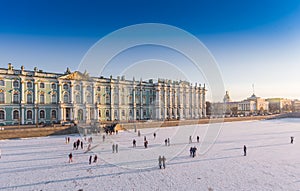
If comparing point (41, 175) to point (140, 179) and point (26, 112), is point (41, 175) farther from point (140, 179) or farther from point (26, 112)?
point (26, 112)

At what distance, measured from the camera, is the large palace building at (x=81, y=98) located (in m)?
32.8

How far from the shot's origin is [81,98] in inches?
1559

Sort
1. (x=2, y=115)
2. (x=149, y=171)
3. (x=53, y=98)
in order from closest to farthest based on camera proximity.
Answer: (x=149, y=171)
(x=2, y=115)
(x=53, y=98)

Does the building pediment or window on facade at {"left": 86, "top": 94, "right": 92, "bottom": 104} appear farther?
window on facade at {"left": 86, "top": 94, "right": 92, "bottom": 104}

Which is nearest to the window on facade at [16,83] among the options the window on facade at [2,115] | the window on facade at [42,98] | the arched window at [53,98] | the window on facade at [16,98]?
the window on facade at [16,98]

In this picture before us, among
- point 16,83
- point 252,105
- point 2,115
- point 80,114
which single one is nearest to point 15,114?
point 2,115

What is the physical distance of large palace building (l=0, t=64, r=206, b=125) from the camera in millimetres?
32781

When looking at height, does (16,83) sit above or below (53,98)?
above

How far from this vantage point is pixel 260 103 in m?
116

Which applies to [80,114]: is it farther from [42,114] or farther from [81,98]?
[42,114]

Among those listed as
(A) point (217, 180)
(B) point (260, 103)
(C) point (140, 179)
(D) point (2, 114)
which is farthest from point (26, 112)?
(B) point (260, 103)

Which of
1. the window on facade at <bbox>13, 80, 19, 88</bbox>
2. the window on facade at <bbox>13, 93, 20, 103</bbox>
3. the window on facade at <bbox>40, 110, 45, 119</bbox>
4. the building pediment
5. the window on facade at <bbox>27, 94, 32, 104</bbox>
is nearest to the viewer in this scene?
the window on facade at <bbox>13, 80, 19, 88</bbox>

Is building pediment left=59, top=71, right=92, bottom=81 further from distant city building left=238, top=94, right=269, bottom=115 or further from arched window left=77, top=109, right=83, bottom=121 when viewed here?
distant city building left=238, top=94, right=269, bottom=115

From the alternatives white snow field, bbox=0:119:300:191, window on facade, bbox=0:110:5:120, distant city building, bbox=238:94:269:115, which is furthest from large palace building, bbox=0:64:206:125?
distant city building, bbox=238:94:269:115
